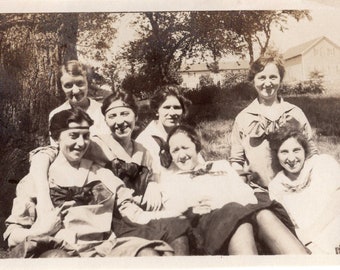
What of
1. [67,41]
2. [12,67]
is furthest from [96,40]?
[12,67]

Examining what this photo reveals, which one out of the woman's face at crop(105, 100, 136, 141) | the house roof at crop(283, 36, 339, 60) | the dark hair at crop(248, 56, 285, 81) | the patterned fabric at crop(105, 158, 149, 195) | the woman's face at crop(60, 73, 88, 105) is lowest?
the patterned fabric at crop(105, 158, 149, 195)

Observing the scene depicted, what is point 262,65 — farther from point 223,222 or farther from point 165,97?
point 223,222

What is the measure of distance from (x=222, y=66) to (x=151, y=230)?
37cm

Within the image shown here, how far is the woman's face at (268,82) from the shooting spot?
1.14 m

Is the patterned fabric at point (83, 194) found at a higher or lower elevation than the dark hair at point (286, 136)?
lower

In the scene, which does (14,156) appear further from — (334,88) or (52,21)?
(334,88)

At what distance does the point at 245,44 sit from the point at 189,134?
0.23 meters

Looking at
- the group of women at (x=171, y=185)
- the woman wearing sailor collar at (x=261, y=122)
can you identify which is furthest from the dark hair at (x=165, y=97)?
the woman wearing sailor collar at (x=261, y=122)

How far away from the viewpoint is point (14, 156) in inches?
43.8

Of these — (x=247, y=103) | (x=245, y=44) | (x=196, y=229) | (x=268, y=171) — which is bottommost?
(x=196, y=229)

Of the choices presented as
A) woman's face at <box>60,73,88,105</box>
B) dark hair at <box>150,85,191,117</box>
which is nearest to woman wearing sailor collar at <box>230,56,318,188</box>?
dark hair at <box>150,85,191,117</box>

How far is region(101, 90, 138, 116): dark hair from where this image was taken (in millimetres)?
1121

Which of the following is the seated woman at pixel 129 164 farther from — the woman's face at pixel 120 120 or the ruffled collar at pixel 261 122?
the ruffled collar at pixel 261 122

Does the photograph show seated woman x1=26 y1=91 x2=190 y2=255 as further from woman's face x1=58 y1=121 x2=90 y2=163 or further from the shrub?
the shrub
